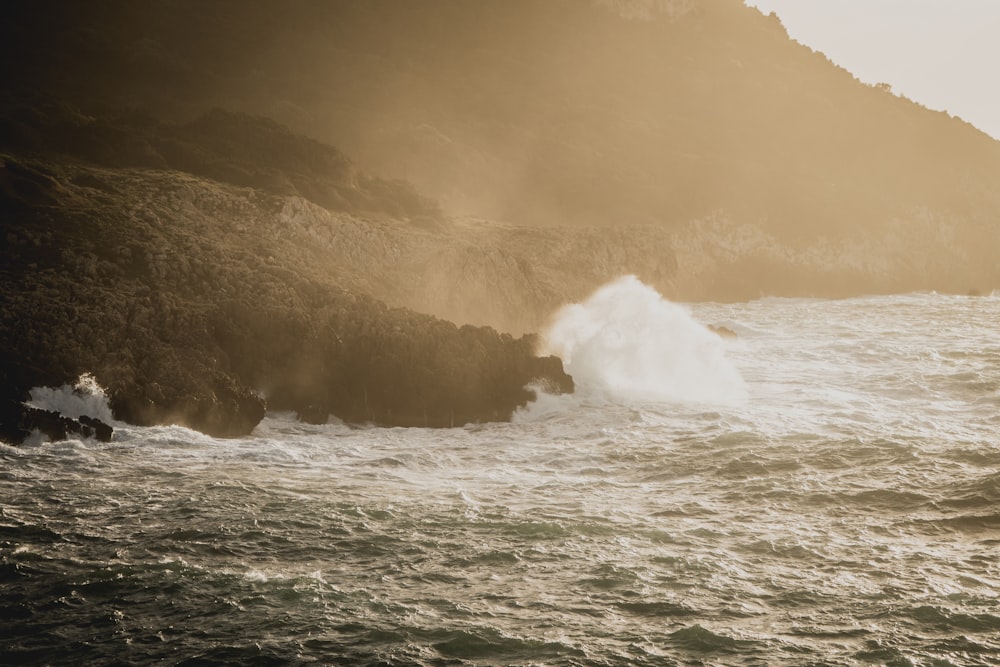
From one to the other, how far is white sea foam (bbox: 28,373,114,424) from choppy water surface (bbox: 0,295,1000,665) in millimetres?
1527

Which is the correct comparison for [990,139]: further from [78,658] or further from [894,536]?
[78,658]

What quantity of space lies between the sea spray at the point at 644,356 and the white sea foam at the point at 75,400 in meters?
15.8

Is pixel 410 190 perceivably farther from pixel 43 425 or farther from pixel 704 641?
pixel 704 641

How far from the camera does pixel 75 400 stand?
79.3 feet

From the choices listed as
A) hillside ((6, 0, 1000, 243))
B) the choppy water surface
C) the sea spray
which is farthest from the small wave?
hillside ((6, 0, 1000, 243))

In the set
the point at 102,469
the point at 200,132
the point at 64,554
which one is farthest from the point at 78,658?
the point at 200,132

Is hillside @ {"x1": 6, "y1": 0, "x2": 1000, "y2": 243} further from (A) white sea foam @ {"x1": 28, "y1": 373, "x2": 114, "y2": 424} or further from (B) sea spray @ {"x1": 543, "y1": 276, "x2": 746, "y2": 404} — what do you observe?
(A) white sea foam @ {"x1": 28, "y1": 373, "x2": 114, "y2": 424}

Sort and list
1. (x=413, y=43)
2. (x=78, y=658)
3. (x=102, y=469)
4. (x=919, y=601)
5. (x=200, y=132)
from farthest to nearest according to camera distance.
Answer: (x=413, y=43)
(x=200, y=132)
(x=102, y=469)
(x=919, y=601)
(x=78, y=658)

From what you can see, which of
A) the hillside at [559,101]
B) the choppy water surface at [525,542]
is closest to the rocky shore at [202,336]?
the choppy water surface at [525,542]

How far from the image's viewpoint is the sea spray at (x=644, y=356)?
31.2 metres

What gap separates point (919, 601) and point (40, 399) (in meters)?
22.6

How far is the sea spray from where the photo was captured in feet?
102

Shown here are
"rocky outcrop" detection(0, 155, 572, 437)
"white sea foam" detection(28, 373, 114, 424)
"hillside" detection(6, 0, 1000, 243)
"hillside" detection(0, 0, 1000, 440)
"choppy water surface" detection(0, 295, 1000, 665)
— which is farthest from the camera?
"hillside" detection(6, 0, 1000, 243)

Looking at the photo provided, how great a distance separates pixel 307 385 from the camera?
28.1 meters
